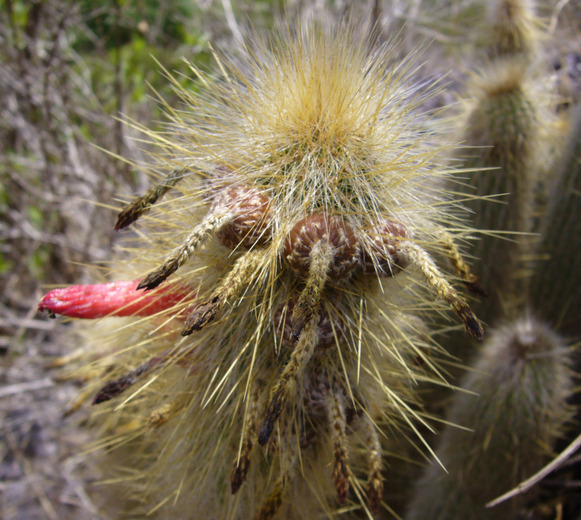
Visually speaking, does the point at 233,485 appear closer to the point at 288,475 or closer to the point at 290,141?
the point at 288,475

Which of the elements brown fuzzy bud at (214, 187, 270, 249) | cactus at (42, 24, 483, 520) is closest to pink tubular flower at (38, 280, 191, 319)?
cactus at (42, 24, 483, 520)

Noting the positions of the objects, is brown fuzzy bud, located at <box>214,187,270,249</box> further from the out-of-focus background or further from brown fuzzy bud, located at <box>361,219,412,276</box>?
the out-of-focus background

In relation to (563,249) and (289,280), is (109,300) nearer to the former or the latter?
(289,280)

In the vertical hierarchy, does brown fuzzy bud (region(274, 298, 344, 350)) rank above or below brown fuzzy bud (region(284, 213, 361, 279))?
below

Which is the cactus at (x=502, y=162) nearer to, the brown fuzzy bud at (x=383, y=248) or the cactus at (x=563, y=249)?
the cactus at (x=563, y=249)

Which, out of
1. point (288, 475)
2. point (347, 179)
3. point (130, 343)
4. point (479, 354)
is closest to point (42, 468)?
point (130, 343)

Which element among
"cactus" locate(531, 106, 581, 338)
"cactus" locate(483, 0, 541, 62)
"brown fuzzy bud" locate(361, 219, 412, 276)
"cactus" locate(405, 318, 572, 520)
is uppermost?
"cactus" locate(483, 0, 541, 62)
